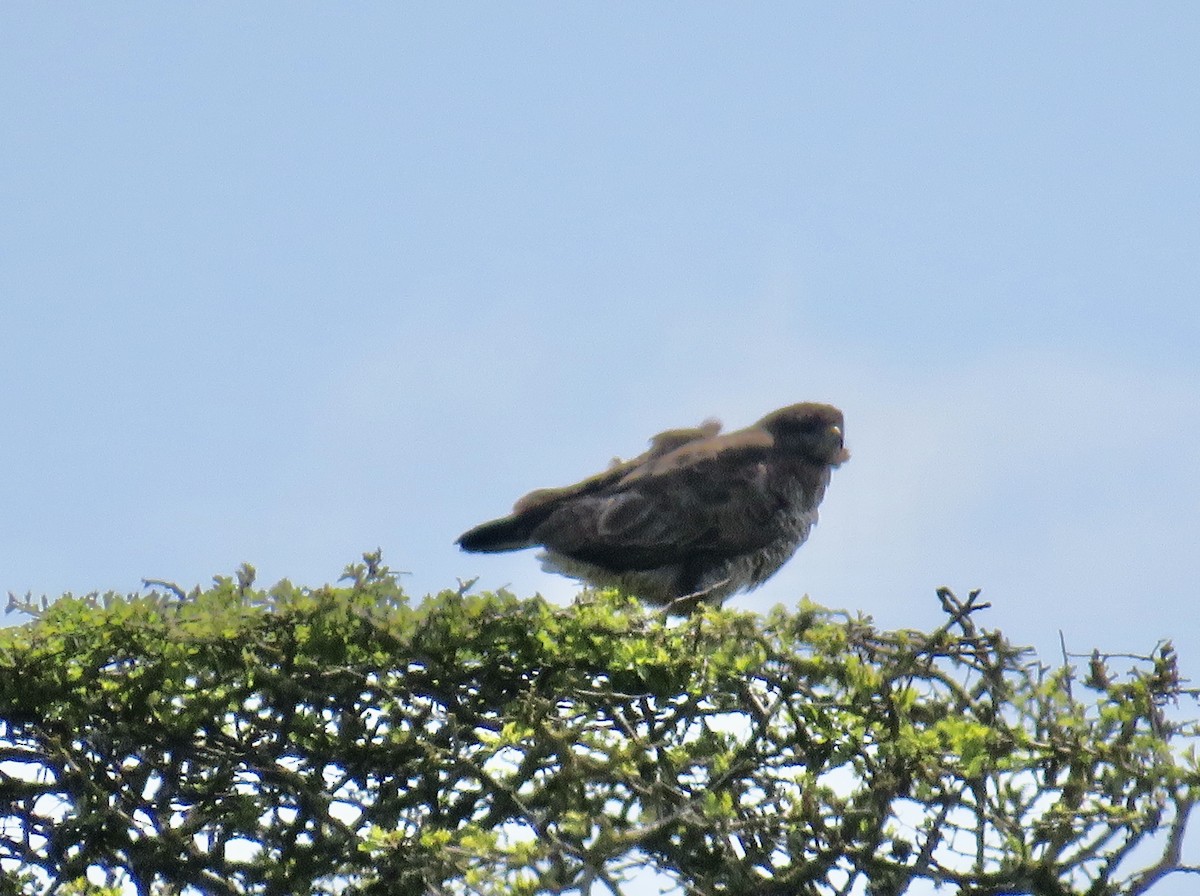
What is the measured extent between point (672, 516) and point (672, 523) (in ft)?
0.11

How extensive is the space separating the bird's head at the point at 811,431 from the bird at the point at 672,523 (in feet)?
0.84

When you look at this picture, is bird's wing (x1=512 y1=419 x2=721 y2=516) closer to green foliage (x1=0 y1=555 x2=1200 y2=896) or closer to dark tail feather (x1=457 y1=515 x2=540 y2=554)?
dark tail feather (x1=457 y1=515 x2=540 y2=554)

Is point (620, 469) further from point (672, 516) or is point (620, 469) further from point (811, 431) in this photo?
point (811, 431)

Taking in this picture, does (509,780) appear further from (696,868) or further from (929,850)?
(929,850)

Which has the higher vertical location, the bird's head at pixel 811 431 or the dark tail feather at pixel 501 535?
the bird's head at pixel 811 431

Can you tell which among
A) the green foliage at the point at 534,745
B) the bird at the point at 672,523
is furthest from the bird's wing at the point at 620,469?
the green foliage at the point at 534,745

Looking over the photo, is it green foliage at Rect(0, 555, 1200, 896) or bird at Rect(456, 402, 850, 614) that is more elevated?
bird at Rect(456, 402, 850, 614)

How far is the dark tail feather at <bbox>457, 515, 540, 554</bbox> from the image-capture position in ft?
22.7

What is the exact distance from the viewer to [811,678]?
3.63 m

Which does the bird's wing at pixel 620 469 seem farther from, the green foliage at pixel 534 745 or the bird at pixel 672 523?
the green foliage at pixel 534 745

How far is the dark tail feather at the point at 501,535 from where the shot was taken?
6.91m

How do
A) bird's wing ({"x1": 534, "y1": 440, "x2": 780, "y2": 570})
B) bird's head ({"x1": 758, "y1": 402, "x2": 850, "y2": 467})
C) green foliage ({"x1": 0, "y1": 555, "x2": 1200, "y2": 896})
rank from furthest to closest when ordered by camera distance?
bird's head ({"x1": 758, "y1": 402, "x2": 850, "y2": 467}) < bird's wing ({"x1": 534, "y1": 440, "x2": 780, "y2": 570}) < green foliage ({"x1": 0, "y1": 555, "x2": 1200, "y2": 896})

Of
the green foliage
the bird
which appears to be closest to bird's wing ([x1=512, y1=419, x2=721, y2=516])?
the bird

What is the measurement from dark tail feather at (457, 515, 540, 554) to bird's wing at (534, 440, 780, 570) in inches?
2.6
